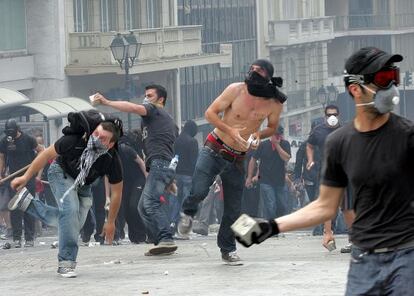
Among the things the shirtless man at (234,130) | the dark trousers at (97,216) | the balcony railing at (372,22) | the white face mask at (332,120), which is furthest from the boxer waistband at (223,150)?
the balcony railing at (372,22)

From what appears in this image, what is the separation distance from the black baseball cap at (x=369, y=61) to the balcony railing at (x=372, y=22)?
64.1 meters

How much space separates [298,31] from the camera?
59594mm

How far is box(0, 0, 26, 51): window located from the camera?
36.3m

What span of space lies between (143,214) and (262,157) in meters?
6.28

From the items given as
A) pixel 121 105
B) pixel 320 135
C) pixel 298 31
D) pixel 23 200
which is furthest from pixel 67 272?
pixel 298 31

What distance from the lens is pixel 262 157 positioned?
19.0 m

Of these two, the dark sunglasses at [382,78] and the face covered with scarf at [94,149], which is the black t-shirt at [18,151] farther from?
the dark sunglasses at [382,78]

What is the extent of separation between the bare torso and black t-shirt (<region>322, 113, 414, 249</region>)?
16.1 feet

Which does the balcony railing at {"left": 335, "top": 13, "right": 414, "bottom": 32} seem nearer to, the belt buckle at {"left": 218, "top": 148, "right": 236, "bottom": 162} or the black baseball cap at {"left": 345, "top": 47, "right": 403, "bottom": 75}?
the belt buckle at {"left": 218, "top": 148, "right": 236, "bottom": 162}

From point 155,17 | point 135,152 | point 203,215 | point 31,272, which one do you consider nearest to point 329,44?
point 155,17

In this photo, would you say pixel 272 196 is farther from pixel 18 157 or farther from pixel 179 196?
pixel 18 157

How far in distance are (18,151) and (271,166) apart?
3.49 meters

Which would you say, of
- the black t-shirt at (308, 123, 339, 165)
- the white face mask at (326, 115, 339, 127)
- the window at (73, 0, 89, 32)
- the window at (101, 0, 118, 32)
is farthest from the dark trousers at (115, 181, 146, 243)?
the window at (101, 0, 118, 32)

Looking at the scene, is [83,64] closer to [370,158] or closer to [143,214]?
[143,214]
